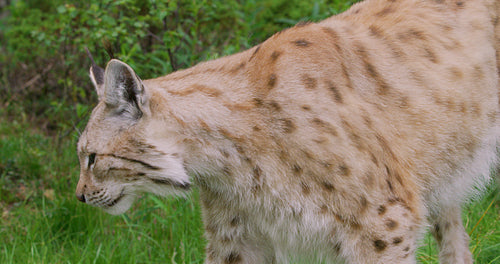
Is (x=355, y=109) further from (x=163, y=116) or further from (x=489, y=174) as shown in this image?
(x=489, y=174)

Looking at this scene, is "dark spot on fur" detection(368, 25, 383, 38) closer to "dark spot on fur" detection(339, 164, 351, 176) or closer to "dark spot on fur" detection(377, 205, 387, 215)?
"dark spot on fur" detection(339, 164, 351, 176)

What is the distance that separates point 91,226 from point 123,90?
243 centimetres

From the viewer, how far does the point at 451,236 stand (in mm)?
4828

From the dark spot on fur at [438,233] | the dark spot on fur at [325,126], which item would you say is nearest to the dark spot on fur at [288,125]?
the dark spot on fur at [325,126]

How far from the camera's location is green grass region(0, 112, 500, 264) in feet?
16.4

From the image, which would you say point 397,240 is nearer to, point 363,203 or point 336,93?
point 363,203

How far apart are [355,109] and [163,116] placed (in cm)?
115

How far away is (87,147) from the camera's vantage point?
3.58 metres

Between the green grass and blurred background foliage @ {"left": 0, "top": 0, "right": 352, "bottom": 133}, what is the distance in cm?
76

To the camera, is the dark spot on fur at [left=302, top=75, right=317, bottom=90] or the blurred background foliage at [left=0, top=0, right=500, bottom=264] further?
the blurred background foliage at [left=0, top=0, right=500, bottom=264]

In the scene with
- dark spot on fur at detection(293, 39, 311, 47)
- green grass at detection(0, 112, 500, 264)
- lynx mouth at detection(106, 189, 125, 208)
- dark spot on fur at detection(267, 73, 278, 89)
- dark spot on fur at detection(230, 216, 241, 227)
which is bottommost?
green grass at detection(0, 112, 500, 264)

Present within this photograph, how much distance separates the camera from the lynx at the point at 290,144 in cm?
351

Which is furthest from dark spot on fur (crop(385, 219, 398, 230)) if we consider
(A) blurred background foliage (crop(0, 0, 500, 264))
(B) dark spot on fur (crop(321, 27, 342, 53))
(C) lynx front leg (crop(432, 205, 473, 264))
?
(A) blurred background foliage (crop(0, 0, 500, 264))

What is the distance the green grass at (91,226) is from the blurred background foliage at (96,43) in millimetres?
764
